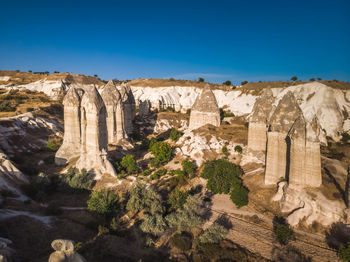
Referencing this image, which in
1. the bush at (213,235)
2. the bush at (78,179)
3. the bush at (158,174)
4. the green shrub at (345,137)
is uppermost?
the green shrub at (345,137)

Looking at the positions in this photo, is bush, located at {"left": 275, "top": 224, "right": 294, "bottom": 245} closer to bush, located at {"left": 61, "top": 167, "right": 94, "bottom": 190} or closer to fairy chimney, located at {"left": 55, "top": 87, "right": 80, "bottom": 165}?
bush, located at {"left": 61, "top": 167, "right": 94, "bottom": 190}

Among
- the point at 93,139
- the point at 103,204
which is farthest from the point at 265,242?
the point at 93,139

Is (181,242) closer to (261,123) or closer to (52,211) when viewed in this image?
(52,211)

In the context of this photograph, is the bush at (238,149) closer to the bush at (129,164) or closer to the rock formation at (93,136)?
the bush at (129,164)

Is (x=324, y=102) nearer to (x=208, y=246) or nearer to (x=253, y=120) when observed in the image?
(x=253, y=120)

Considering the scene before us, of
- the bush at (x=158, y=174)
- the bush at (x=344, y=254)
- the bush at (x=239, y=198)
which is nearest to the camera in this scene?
the bush at (x=344, y=254)

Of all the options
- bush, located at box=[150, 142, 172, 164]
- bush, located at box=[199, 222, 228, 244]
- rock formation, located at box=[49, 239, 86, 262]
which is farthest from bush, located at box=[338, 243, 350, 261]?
bush, located at box=[150, 142, 172, 164]

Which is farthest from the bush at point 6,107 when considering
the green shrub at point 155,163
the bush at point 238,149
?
the bush at point 238,149

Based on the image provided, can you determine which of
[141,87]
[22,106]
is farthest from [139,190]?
[141,87]
